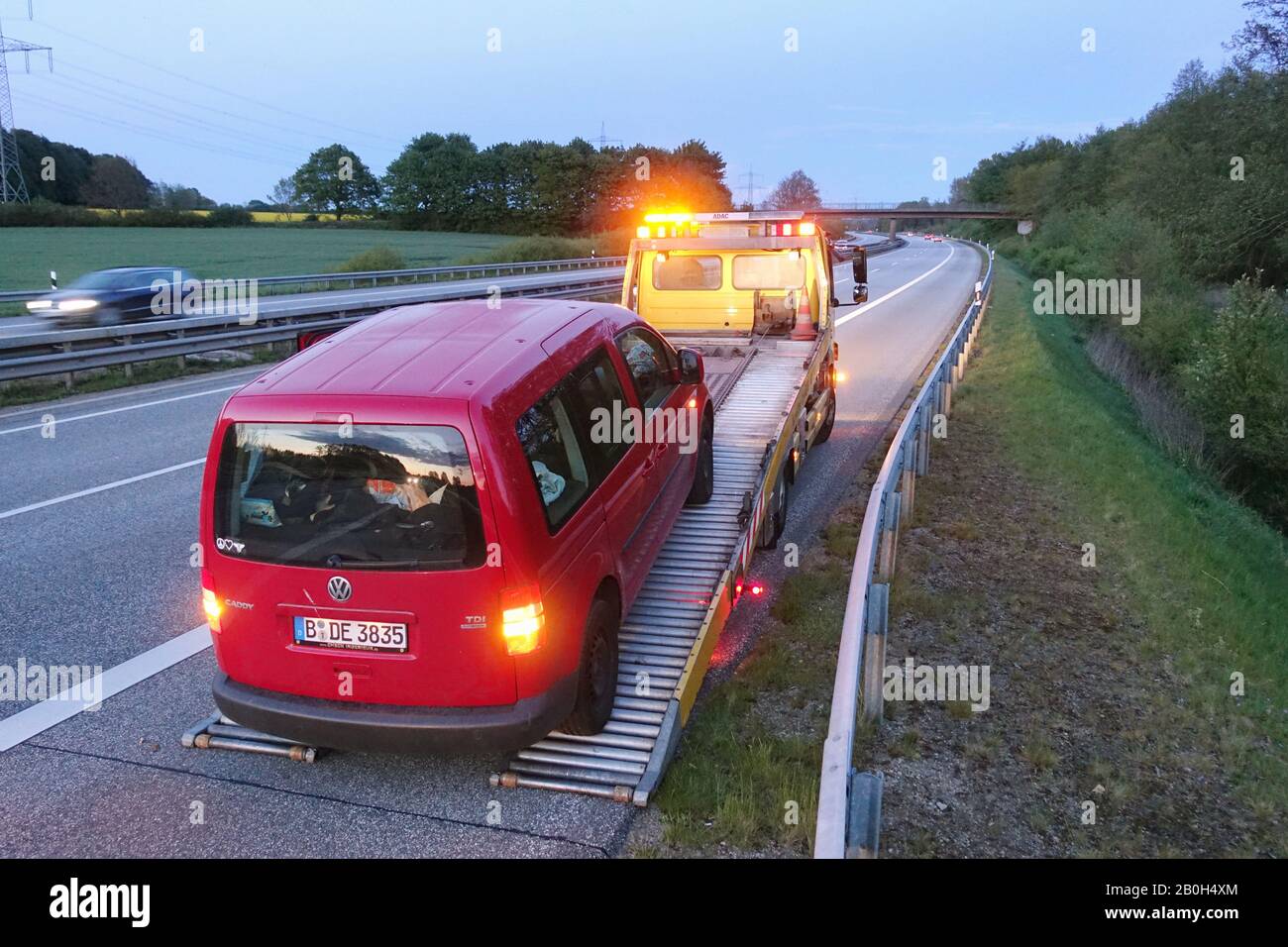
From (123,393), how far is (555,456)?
43.1ft

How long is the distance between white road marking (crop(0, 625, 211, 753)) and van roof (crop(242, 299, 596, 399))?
86.4 inches

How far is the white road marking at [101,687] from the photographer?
4.90m

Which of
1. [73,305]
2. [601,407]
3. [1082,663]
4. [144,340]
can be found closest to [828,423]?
[1082,663]

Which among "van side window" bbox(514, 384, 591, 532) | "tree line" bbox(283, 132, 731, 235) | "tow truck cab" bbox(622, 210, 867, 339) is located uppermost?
"tree line" bbox(283, 132, 731, 235)

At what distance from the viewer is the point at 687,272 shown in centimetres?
1038

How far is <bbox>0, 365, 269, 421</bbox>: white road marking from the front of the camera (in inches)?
531

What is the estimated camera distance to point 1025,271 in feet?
181

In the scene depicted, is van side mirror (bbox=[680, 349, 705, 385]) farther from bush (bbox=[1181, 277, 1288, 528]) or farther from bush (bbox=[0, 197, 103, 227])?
bush (bbox=[0, 197, 103, 227])

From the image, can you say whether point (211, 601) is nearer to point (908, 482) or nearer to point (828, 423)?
point (908, 482)

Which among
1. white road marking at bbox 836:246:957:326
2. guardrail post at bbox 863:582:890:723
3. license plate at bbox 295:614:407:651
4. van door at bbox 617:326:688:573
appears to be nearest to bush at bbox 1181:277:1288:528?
white road marking at bbox 836:246:957:326

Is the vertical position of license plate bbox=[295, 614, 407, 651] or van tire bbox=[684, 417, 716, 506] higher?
van tire bbox=[684, 417, 716, 506]

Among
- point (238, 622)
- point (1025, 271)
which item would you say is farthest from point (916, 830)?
point (1025, 271)

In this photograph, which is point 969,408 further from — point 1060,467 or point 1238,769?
point 1238,769

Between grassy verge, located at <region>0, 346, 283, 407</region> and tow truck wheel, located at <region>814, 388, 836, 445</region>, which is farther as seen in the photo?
grassy verge, located at <region>0, 346, 283, 407</region>
